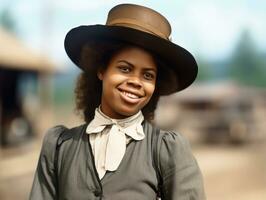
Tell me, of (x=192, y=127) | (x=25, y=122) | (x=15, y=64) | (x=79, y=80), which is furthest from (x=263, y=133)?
(x=79, y=80)

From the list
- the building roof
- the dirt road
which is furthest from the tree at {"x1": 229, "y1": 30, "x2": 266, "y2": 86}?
the building roof

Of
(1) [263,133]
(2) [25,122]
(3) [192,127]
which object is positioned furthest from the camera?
(1) [263,133]

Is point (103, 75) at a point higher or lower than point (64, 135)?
higher

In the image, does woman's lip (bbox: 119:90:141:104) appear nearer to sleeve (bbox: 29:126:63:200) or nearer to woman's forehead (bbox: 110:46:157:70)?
woman's forehead (bbox: 110:46:157:70)

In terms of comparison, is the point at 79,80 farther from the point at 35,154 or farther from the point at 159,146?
the point at 35,154

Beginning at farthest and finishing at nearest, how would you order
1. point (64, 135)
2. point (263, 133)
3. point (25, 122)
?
point (263, 133) < point (25, 122) < point (64, 135)

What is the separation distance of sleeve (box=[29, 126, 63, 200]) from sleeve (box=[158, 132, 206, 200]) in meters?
0.33

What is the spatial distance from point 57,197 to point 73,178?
0.12 metres

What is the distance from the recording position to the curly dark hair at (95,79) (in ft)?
5.43

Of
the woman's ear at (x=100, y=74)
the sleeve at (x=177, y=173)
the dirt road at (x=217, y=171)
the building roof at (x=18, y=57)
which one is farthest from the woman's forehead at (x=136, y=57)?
the building roof at (x=18, y=57)

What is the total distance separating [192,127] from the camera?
55.4 feet

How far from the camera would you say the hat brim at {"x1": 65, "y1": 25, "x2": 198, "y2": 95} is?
1566 millimetres

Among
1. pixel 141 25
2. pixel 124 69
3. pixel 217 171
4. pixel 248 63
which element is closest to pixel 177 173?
pixel 124 69

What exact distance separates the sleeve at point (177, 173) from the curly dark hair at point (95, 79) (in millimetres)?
204
